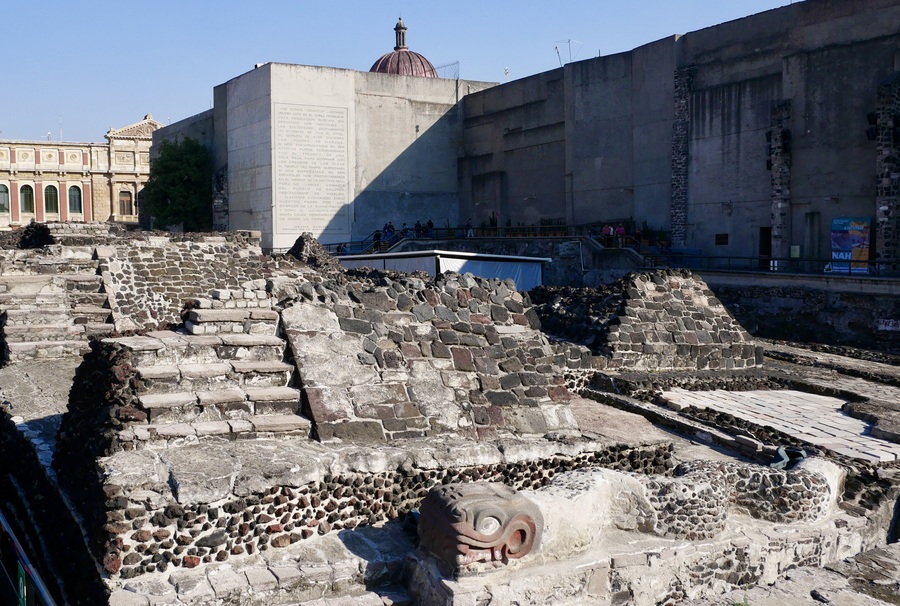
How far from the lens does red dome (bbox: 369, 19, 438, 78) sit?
1684 inches

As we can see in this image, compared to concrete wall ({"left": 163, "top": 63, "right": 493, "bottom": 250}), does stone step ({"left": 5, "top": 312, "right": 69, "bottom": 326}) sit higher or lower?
lower

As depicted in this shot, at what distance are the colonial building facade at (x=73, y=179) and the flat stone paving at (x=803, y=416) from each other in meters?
44.8

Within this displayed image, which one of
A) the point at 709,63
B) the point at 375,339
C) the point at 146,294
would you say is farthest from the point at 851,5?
the point at 375,339

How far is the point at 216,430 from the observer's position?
5648 mm

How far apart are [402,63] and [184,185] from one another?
12132 mm

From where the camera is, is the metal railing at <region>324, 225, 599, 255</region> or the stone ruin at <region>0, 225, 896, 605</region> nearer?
the stone ruin at <region>0, 225, 896, 605</region>

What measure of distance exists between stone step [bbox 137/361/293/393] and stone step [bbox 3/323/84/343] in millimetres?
6558

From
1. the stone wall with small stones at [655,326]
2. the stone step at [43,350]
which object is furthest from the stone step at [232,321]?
the stone wall with small stones at [655,326]

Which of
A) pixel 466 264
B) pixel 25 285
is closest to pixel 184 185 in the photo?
pixel 466 264

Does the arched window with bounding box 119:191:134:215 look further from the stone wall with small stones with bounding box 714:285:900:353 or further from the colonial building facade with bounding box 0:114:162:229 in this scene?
the stone wall with small stones with bounding box 714:285:900:353

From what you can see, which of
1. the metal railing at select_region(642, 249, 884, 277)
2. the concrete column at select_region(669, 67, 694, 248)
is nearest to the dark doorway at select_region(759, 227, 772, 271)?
the metal railing at select_region(642, 249, 884, 277)

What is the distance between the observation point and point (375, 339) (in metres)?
6.74

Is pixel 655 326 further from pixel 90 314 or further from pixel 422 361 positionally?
pixel 90 314

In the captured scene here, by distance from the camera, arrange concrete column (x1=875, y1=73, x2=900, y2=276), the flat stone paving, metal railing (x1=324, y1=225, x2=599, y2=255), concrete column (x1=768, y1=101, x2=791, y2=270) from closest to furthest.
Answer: the flat stone paving < concrete column (x1=875, y1=73, x2=900, y2=276) < concrete column (x1=768, y1=101, x2=791, y2=270) < metal railing (x1=324, y1=225, x2=599, y2=255)
